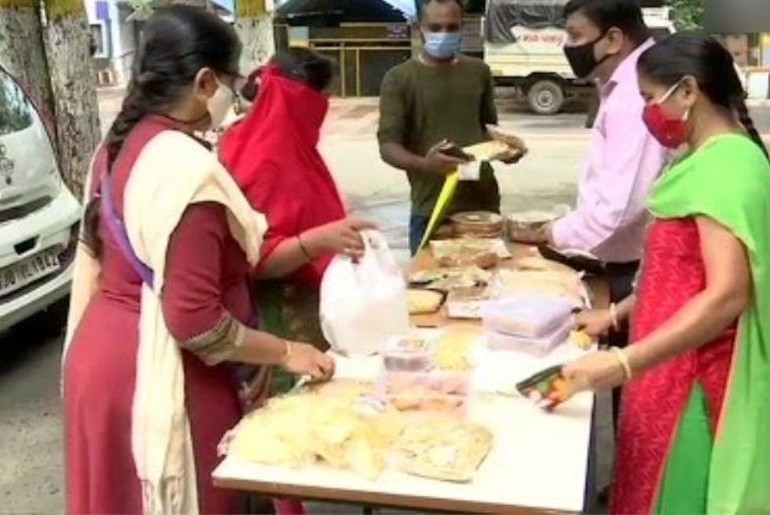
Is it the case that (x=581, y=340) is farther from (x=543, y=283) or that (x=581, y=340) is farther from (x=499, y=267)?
(x=499, y=267)

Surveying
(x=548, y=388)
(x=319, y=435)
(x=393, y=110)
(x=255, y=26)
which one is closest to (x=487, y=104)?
(x=393, y=110)

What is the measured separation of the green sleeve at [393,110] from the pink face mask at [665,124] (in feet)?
6.81

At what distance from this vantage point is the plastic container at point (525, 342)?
2600mm

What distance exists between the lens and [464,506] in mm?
1931

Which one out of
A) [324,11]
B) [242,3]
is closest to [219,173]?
[242,3]

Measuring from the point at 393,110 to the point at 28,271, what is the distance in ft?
7.50

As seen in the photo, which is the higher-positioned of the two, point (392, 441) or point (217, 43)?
point (217, 43)

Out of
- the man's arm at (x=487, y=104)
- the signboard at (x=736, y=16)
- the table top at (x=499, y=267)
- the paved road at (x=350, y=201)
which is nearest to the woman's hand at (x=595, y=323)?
the table top at (x=499, y=267)

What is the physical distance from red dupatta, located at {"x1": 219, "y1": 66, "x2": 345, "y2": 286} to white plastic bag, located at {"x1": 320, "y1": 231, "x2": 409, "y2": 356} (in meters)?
0.23

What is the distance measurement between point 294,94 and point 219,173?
77 centimetres

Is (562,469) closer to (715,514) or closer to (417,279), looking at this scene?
(715,514)

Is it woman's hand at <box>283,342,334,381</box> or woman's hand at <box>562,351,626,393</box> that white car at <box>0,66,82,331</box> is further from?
woman's hand at <box>562,351,626,393</box>

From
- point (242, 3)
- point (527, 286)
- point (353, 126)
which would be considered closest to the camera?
point (527, 286)

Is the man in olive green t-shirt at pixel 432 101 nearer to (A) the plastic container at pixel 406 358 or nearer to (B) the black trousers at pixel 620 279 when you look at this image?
(B) the black trousers at pixel 620 279
